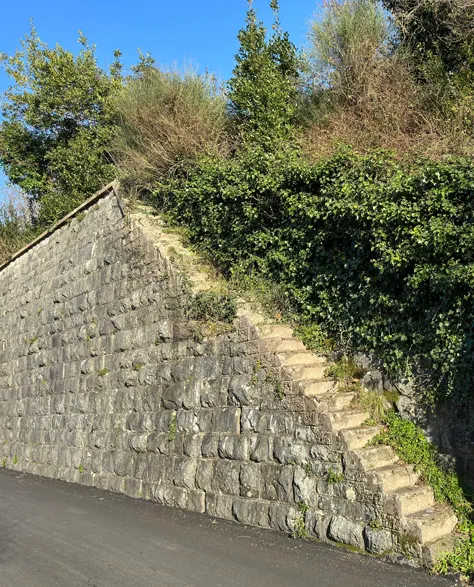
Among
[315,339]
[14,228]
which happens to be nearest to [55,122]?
[14,228]

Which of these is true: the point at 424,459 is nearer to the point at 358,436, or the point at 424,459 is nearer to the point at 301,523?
the point at 358,436

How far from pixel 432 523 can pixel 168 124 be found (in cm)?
723

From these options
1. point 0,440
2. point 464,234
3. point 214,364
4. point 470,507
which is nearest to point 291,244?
point 214,364

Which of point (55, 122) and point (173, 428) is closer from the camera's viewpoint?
point (173, 428)

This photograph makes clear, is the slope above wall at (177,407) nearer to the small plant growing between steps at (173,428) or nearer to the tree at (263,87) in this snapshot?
the small plant growing between steps at (173,428)

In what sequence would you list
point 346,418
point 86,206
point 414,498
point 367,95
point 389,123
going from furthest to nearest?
point 86,206 → point 367,95 → point 389,123 → point 346,418 → point 414,498

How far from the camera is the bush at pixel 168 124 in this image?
912 cm

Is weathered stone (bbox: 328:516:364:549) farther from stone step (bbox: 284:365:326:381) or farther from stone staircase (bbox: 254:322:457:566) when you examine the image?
stone step (bbox: 284:365:326:381)

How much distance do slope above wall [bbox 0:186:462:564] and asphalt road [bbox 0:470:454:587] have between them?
254mm

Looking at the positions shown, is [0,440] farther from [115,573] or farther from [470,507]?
[470,507]

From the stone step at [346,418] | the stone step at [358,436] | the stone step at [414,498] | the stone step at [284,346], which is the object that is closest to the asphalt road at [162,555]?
the stone step at [414,498]

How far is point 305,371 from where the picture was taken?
19.8 ft

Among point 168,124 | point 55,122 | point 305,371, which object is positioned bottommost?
point 305,371

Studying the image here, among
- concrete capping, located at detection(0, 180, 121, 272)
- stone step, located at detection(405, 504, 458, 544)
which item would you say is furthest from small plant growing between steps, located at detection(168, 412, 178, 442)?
concrete capping, located at detection(0, 180, 121, 272)
